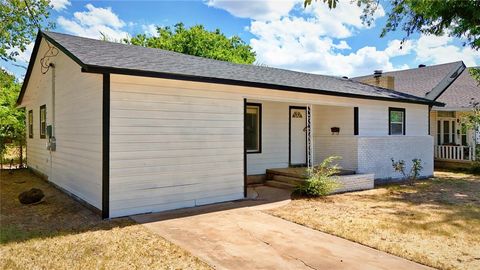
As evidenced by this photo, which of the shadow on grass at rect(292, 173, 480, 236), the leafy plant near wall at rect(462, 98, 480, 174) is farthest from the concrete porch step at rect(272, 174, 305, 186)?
the leafy plant near wall at rect(462, 98, 480, 174)

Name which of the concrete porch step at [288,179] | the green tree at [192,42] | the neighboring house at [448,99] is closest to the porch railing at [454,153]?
the neighboring house at [448,99]

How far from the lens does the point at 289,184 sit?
9.84 metres

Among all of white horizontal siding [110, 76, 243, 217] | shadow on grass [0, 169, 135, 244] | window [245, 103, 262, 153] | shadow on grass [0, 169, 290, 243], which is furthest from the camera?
window [245, 103, 262, 153]

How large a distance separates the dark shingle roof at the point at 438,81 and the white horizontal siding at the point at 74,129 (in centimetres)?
1714

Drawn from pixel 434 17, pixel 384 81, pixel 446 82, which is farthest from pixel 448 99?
pixel 434 17

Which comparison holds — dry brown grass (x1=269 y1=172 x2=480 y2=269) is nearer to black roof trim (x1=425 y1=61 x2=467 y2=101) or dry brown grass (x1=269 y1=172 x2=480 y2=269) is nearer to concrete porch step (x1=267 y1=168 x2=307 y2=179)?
concrete porch step (x1=267 y1=168 x2=307 y2=179)

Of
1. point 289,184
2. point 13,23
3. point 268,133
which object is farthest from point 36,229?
point 13,23

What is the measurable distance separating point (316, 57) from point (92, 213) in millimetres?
26522

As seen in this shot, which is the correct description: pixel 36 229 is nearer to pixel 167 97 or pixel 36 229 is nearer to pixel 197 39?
pixel 167 97

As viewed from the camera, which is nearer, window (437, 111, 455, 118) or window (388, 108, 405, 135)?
window (388, 108, 405, 135)

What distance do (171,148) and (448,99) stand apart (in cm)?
1707

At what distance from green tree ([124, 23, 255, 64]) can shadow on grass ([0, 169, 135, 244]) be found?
2361cm

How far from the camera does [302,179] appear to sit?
→ 367 inches

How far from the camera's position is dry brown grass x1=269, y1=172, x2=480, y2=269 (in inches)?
190
